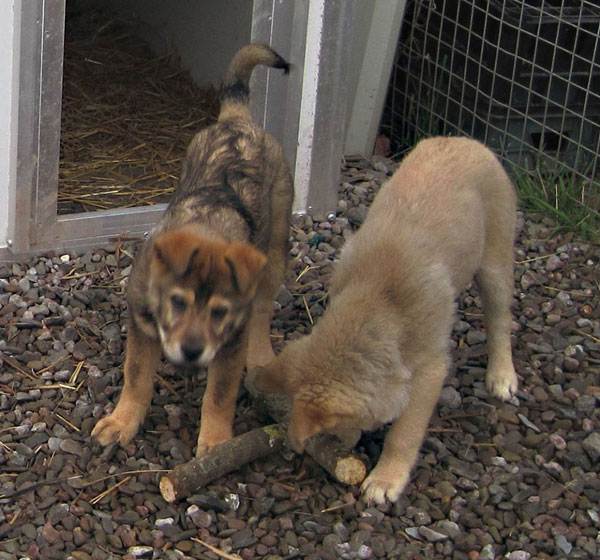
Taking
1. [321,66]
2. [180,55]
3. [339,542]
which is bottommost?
[339,542]

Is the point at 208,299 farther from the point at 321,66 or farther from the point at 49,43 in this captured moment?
the point at 321,66

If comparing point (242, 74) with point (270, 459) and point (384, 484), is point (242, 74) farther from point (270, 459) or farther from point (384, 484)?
point (384, 484)

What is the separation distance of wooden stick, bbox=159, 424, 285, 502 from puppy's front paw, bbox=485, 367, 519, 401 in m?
1.27

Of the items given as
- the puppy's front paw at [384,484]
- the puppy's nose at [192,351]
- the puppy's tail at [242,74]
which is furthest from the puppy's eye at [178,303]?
the puppy's tail at [242,74]

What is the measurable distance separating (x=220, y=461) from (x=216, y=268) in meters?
0.85

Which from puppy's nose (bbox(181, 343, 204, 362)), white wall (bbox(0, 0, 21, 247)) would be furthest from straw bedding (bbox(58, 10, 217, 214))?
puppy's nose (bbox(181, 343, 204, 362))

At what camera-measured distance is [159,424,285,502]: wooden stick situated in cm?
429

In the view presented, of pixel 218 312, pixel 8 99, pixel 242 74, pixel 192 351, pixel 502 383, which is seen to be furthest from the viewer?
pixel 8 99

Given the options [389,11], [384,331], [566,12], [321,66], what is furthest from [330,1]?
[384,331]

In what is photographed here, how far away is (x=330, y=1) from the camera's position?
6367 mm

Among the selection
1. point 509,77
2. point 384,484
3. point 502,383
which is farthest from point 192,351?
point 509,77

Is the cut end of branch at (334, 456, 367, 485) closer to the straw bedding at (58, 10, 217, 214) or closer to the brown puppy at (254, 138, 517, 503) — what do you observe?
the brown puppy at (254, 138, 517, 503)

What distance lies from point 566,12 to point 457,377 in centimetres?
310

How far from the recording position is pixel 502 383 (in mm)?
5352
